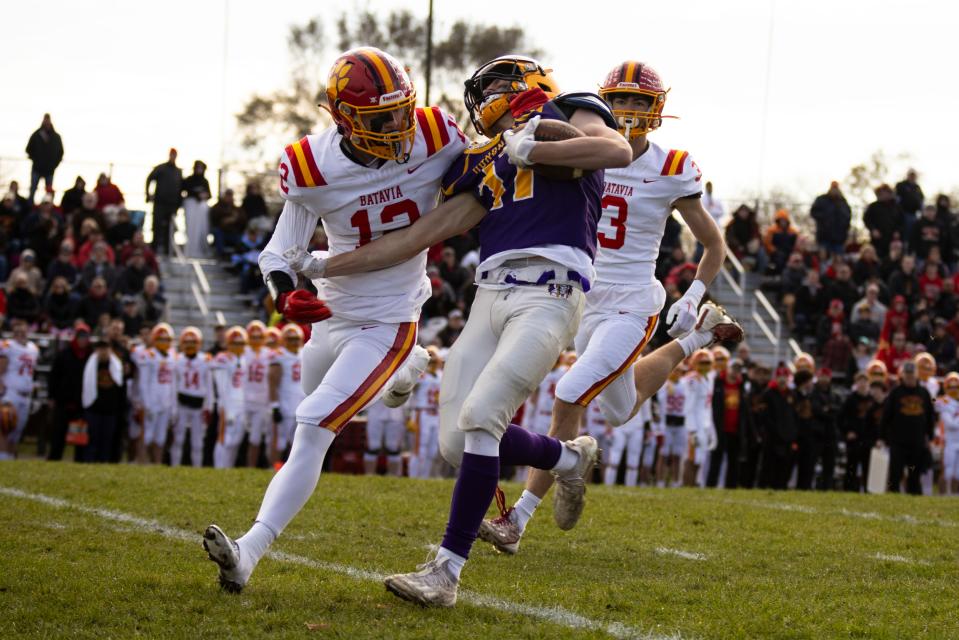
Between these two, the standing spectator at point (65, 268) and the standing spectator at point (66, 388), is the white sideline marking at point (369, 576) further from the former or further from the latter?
the standing spectator at point (65, 268)

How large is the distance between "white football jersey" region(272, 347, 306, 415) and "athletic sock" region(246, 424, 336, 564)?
9.36 metres

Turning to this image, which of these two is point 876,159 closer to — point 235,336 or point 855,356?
point 855,356

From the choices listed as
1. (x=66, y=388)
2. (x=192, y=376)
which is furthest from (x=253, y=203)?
(x=66, y=388)

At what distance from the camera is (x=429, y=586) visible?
4.29 meters

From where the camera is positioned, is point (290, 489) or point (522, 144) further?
point (290, 489)

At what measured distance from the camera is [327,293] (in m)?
5.05

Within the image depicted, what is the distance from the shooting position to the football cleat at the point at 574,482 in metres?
5.09

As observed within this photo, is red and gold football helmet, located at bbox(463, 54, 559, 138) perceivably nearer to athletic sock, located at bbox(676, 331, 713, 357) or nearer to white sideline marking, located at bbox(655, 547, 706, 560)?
white sideline marking, located at bbox(655, 547, 706, 560)

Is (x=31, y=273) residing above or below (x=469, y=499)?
above

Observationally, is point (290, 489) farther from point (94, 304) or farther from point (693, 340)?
point (94, 304)

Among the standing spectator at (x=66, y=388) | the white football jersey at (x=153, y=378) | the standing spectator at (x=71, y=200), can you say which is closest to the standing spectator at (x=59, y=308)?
the white football jersey at (x=153, y=378)

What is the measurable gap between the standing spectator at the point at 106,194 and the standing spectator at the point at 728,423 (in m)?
8.05

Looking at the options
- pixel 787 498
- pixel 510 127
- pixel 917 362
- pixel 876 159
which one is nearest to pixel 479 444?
pixel 510 127

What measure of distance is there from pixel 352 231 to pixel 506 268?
0.68m
